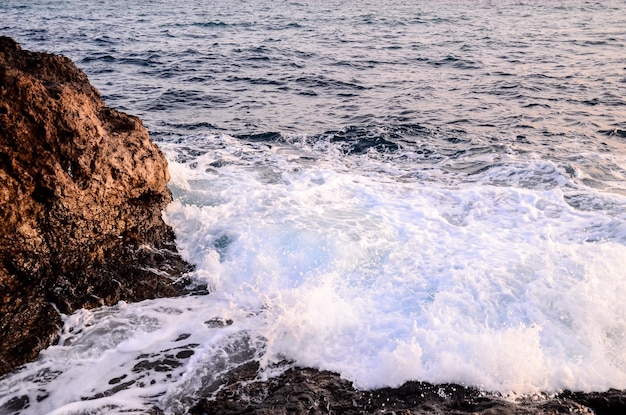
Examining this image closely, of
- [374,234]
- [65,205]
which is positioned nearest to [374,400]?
[374,234]

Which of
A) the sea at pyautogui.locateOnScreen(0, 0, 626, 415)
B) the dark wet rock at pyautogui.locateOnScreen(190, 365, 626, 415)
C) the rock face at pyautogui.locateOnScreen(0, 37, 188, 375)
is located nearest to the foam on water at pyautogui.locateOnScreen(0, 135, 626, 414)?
the sea at pyautogui.locateOnScreen(0, 0, 626, 415)

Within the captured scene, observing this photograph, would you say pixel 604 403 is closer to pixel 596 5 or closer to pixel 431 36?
pixel 431 36

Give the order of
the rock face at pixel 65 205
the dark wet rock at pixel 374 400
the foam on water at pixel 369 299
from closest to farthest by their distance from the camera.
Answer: the dark wet rock at pixel 374 400 → the foam on water at pixel 369 299 → the rock face at pixel 65 205

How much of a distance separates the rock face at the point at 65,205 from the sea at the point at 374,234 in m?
0.25

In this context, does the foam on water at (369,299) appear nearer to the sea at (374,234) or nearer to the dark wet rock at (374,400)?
the sea at (374,234)

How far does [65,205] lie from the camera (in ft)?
14.1

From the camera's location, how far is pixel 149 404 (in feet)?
11.7

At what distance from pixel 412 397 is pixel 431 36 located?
1929cm

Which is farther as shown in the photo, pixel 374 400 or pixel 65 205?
pixel 65 205

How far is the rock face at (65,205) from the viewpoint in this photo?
4.04 metres

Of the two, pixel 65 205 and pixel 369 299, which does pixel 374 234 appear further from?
pixel 65 205

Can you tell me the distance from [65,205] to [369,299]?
9.24ft

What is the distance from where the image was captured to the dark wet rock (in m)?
3.41

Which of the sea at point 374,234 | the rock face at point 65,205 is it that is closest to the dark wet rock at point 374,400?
the sea at point 374,234
